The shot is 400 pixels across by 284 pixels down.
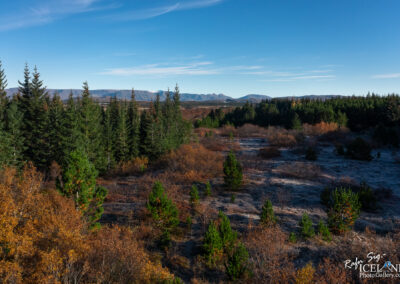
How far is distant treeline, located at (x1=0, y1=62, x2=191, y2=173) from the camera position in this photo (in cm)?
2848

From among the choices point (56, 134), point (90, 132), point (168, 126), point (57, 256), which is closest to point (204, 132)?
point (168, 126)

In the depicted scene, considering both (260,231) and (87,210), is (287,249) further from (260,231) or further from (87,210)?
(87,210)

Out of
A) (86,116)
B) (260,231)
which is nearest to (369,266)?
(260,231)

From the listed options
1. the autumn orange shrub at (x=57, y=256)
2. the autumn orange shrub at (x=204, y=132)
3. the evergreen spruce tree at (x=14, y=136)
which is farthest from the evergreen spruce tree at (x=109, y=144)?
the autumn orange shrub at (x=57, y=256)

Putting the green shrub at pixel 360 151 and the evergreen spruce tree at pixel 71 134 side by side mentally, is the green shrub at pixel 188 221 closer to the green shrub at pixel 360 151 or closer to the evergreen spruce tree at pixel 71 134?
the evergreen spruce tree at pixel 71 134

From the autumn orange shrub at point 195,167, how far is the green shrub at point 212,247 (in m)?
12.6

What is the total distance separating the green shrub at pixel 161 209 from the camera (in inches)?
533

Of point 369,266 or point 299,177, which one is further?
point 299,177

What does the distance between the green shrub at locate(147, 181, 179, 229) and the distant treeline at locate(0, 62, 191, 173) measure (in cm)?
A: 1436

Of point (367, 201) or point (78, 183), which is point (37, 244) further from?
point (367, 201)

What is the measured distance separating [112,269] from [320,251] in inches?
355

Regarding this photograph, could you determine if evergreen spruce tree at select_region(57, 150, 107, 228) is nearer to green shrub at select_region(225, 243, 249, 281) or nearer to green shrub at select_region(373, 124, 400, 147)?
green shrub at select_region(225, 243, 249, 281)

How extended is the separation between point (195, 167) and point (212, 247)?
15.4 metres

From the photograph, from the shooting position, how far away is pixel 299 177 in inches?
971
